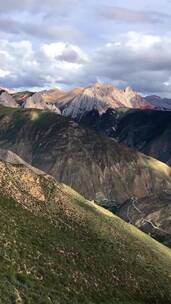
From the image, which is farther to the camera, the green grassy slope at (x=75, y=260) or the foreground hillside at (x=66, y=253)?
the foreground hillside at (x=66, y=253)

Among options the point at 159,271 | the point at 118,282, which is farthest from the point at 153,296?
the point at 159,271

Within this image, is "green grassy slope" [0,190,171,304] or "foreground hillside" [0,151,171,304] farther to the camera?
"foreground hillside" [0,151,171,304]

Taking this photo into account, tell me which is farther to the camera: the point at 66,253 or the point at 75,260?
the point at 66,253

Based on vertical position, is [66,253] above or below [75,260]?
above

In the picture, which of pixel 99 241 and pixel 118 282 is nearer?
pixel 118 282

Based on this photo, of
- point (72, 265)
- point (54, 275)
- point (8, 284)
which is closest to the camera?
point (8, 284)

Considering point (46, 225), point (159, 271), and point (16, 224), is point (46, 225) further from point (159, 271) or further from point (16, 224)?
point (159, 271)

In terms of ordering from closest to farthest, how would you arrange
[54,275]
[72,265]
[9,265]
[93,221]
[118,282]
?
1. [9,265]
2. [54,275]
3. [72,265]
4. [118,282]
5. [93,221]

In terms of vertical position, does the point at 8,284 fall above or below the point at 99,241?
above
